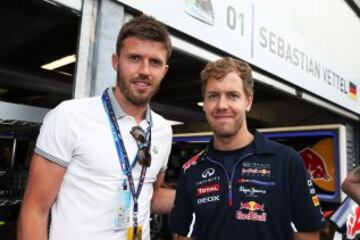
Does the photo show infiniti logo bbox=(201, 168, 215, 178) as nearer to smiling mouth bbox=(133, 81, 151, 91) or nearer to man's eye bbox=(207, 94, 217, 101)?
man's eye bbox=(207, 94, 217, 101)

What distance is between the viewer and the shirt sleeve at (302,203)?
138 cm

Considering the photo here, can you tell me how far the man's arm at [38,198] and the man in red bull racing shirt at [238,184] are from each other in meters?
0.56

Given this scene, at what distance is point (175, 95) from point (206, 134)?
2.19 feet

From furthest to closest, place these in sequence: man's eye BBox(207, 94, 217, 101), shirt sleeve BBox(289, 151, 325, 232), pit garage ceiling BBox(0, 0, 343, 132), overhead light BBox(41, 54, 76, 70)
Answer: overhead light BBox(41, 54, 76, 70), pit garage ceiling BBox(0, 0, 343, 132), man's eye BBox(207, 94, 217, 101), shirt sleeve BBox(289, 151, 325, 232)

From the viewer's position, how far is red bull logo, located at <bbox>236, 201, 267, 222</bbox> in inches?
54.8

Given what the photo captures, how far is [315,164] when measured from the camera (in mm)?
3986

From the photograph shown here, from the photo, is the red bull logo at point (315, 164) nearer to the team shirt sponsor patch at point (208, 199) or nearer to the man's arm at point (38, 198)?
the team shirt sponsor patch at point (208, 199)

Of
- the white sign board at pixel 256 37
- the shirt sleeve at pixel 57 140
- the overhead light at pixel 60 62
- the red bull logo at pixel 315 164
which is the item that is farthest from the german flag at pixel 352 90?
the shirt sleeve at pixel 57 140

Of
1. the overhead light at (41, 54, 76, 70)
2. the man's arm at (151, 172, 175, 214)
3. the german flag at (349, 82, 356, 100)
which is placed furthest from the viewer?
the german flag at (349, 82, 356, 100)

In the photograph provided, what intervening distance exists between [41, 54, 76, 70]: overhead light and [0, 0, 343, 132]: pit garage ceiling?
58mm

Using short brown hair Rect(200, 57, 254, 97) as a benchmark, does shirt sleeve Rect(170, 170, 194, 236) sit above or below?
below

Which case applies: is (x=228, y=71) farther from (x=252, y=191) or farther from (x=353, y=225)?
(x=353, y=225)

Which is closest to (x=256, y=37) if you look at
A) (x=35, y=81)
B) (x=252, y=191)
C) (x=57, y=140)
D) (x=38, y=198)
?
(x=252, y=191)

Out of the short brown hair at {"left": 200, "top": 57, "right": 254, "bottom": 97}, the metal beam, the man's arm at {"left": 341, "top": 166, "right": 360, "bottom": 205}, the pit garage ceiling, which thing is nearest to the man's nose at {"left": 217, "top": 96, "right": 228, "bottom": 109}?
the short brown hair at {"left": 200, "top": 57, "right": 254, "bottom": 97}
